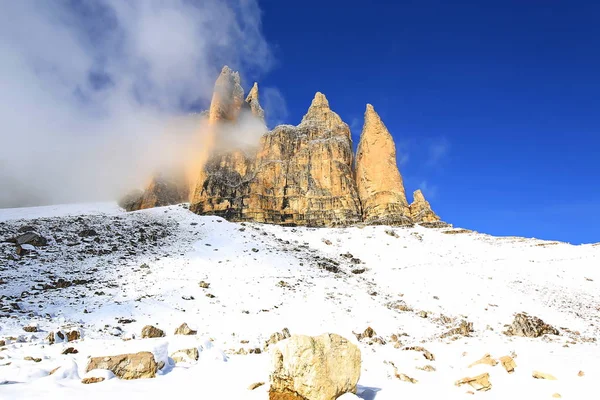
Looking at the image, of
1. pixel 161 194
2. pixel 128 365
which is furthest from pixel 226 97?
pixel 128 365

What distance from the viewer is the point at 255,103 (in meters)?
86.2

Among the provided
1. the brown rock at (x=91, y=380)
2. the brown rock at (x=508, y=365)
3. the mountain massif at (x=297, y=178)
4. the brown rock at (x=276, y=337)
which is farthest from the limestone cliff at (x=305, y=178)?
the brown rock at (x=91, y=380)

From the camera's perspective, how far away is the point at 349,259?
36469 millimetres

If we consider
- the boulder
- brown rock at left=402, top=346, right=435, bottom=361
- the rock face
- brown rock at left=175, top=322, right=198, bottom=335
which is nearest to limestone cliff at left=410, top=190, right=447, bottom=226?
brown rock at left=402, top=346, right=435, bottom=361

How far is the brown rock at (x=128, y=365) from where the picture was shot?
812 centimetres

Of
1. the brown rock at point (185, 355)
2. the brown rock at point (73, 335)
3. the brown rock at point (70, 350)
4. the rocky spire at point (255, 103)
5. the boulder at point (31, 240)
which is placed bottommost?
the brown rock at point (185, 355)

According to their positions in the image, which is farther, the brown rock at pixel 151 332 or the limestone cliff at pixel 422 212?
the limestone cliff at pixel 422 212

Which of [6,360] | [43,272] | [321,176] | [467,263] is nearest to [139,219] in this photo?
[43,272]

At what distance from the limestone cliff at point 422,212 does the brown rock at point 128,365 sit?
49043mm

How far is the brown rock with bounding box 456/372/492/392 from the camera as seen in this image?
28.0ft

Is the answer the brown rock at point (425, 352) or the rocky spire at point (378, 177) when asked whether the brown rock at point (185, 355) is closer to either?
the brown rock at point (425, 352)

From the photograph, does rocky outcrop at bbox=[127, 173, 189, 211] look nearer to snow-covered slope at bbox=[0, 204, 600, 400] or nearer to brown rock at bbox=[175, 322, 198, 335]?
snow-covered slope at bbox=[0, 204, 600, 400]

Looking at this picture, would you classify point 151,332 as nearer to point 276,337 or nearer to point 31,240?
point 276,337

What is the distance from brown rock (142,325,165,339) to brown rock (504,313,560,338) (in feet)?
60.0
